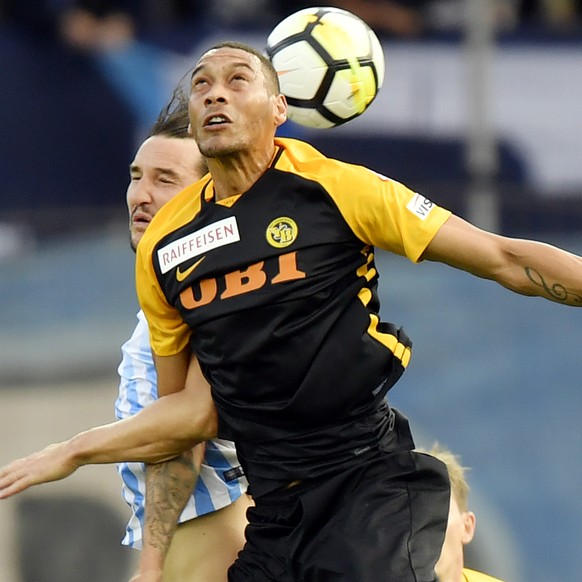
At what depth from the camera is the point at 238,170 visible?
4199mm

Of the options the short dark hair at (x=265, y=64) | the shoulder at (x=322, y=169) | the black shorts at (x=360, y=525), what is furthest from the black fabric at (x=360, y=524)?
the short dark hair at (x=265, y=64)

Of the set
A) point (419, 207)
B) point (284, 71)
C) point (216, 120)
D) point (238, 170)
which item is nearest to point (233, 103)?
point (216, 120)

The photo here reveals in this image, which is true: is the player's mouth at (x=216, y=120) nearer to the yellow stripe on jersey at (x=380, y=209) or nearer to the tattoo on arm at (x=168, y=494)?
the yellow stripe on jersey at (x=380, y=209)

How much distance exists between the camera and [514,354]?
324 inches

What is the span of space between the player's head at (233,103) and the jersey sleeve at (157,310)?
1.18ft

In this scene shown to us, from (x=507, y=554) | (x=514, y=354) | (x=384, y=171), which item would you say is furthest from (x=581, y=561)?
Result: (x=384, y=171)

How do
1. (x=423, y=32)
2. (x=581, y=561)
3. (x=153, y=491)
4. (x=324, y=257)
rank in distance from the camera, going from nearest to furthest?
(x=324, y=257) → (x=153, y=491) → (x=581, y=561) → (x=423, y=32)

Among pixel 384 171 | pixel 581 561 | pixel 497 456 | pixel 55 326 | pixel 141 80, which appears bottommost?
pixel 581 561

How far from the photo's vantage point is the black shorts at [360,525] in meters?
4.11

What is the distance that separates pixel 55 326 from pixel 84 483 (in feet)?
2.81

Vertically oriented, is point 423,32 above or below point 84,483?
above

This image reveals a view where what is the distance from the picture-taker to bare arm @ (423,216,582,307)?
12.7ft

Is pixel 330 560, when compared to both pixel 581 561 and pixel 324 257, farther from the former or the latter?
pixel 581 561

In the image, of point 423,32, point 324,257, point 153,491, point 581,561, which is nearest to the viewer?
point 324,257
